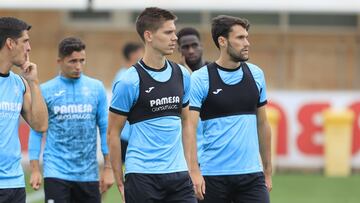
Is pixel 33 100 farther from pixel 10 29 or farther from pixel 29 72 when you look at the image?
pixel 10 29

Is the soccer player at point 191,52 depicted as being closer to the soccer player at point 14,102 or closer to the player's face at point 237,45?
the player's face at point 237,45

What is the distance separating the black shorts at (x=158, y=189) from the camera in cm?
998

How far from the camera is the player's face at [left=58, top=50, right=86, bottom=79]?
480 inches

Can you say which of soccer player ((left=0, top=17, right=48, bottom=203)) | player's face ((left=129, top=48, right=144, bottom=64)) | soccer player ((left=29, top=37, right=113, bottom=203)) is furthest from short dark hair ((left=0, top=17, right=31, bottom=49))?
player's face ((left=129, top=48, right=144, bottom=64))

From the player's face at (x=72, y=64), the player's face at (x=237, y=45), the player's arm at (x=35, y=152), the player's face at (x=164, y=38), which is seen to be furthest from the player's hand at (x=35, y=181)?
the player's face at (x=237, y=45)

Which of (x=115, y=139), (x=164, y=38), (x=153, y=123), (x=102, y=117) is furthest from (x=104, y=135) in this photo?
(x=164, y=38)

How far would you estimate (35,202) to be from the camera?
17.6 meters

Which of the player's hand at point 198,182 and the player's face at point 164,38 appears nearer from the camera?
the player's face at point 164,38

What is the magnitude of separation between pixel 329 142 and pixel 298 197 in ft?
15.2

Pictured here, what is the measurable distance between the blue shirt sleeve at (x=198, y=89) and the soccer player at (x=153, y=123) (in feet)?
2.16

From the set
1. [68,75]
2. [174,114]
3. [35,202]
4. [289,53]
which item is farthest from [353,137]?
[174,114]

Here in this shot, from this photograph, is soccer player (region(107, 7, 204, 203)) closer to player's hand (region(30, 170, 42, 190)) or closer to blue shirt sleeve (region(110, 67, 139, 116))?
blue shirt sleeve (region(110, 67, 139, 116))

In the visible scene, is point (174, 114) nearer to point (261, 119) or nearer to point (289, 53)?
point (261, 119)

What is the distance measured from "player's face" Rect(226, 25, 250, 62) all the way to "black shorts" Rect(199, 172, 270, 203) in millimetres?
1106
